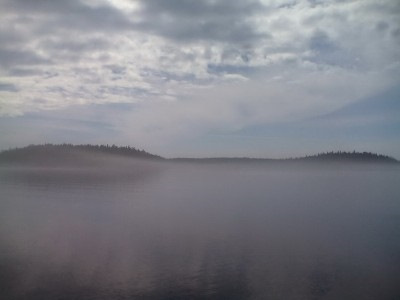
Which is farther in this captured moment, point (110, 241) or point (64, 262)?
point (110, 241)

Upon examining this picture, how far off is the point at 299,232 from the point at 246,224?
4824mm

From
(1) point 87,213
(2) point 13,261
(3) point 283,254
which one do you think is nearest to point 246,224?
(3) point 283,254

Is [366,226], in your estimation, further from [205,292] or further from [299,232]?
[205,292]

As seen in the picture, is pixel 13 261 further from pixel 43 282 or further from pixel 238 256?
pixel 238 256

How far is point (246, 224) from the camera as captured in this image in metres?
33.5

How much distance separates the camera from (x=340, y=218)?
39.2 meters

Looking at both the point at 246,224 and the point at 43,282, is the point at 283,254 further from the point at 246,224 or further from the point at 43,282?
the point at 43,282

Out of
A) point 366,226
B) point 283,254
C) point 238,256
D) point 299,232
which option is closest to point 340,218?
point 366,226

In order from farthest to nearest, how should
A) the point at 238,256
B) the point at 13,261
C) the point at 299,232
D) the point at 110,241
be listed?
the point at 299,232 → the point at 110,241 → the point at 238,256 → the point at 13,261

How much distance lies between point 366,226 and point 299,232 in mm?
7986

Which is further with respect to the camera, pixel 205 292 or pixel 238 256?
pixel 238 256

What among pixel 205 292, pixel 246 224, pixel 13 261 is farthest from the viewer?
pixel 246 224

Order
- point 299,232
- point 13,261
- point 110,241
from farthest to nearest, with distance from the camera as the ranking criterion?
1. point 299,232
2. point 110,241
3. point 13,261

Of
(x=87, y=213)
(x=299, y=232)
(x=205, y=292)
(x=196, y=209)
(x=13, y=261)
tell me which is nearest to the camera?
(x=205, y=292)
